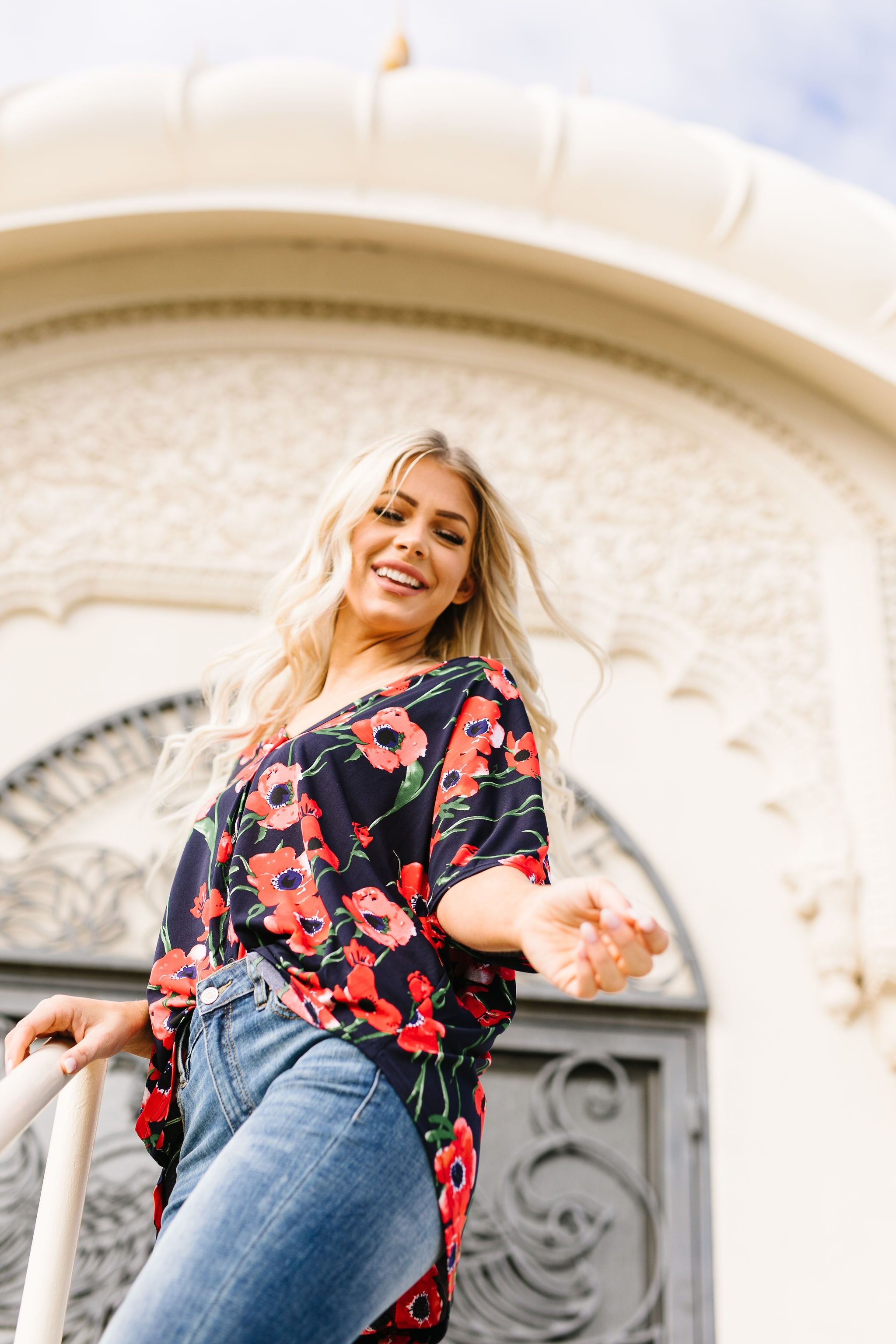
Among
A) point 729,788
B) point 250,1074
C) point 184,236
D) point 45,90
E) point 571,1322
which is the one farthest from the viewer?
point 184,236

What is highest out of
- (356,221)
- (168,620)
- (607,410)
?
(356,221)

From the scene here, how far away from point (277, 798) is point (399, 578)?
0.71 feet

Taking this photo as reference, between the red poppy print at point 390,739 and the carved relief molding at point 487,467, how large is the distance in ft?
5.35

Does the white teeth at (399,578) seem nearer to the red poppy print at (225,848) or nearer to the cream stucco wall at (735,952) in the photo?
the red poppy print at (225,848)

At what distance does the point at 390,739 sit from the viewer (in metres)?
0.77

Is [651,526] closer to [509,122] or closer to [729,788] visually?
[729,788]

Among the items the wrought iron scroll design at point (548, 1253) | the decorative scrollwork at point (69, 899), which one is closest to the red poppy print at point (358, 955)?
the wrought iron scroll design at point (548, 1253)

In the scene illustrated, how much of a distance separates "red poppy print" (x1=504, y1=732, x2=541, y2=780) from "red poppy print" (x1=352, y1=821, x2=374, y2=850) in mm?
98

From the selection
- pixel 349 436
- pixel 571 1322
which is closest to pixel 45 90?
pixel 349 436

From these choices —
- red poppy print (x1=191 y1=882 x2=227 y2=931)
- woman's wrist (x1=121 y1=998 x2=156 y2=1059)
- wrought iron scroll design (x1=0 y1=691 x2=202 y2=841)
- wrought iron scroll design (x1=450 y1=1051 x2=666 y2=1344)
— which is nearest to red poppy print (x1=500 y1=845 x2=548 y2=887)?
red poppy print (x1=191 y1=882 x2=227 y2=931)

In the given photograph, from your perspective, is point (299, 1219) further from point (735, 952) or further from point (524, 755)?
point (735, 952)

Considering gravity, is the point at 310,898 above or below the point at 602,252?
below

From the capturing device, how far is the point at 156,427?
2.67 m

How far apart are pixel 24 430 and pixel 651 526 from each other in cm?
142
